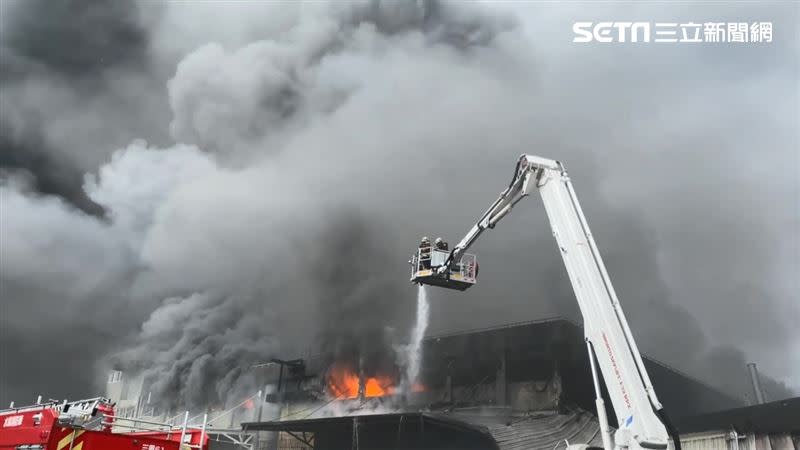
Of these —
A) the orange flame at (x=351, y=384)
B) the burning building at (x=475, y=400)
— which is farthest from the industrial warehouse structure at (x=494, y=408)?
the orange flame at (x=351, y=384)

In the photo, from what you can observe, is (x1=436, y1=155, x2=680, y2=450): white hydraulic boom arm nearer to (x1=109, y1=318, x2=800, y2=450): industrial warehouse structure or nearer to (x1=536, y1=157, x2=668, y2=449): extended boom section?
(x1=536, y1=157, x2=668, y2=449): extended boom section

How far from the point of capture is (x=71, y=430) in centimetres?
697

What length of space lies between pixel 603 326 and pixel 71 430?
7.37 m

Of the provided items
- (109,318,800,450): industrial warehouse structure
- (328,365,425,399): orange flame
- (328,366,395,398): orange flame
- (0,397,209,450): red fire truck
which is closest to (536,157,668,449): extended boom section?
(0,397,209,450): red fire truck

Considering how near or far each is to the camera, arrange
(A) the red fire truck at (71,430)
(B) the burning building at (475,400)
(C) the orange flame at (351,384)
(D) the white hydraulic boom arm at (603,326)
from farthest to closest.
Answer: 1. (C) the orange flame at (351,384)
2. (B) the burning building at (475,400)
3. (A) the red fire truck at (71,430)
4. (D) the white hydraulic boom arm at (603,326)

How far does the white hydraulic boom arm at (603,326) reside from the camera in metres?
6.71

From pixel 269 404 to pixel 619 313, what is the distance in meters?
32.8

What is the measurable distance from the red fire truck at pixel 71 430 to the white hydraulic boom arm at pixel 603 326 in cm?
622

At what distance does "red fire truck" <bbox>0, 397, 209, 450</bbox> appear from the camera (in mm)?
6922

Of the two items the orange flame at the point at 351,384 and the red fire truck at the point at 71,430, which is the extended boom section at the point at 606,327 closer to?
the red fire truck at the point at 71,430

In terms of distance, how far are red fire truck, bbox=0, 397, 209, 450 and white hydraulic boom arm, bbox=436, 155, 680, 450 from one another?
6219 mm

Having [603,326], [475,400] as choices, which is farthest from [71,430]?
[475,400]

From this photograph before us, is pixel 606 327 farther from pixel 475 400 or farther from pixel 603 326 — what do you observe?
pixel 475 400

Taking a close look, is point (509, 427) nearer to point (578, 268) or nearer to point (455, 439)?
point (455, 439)
